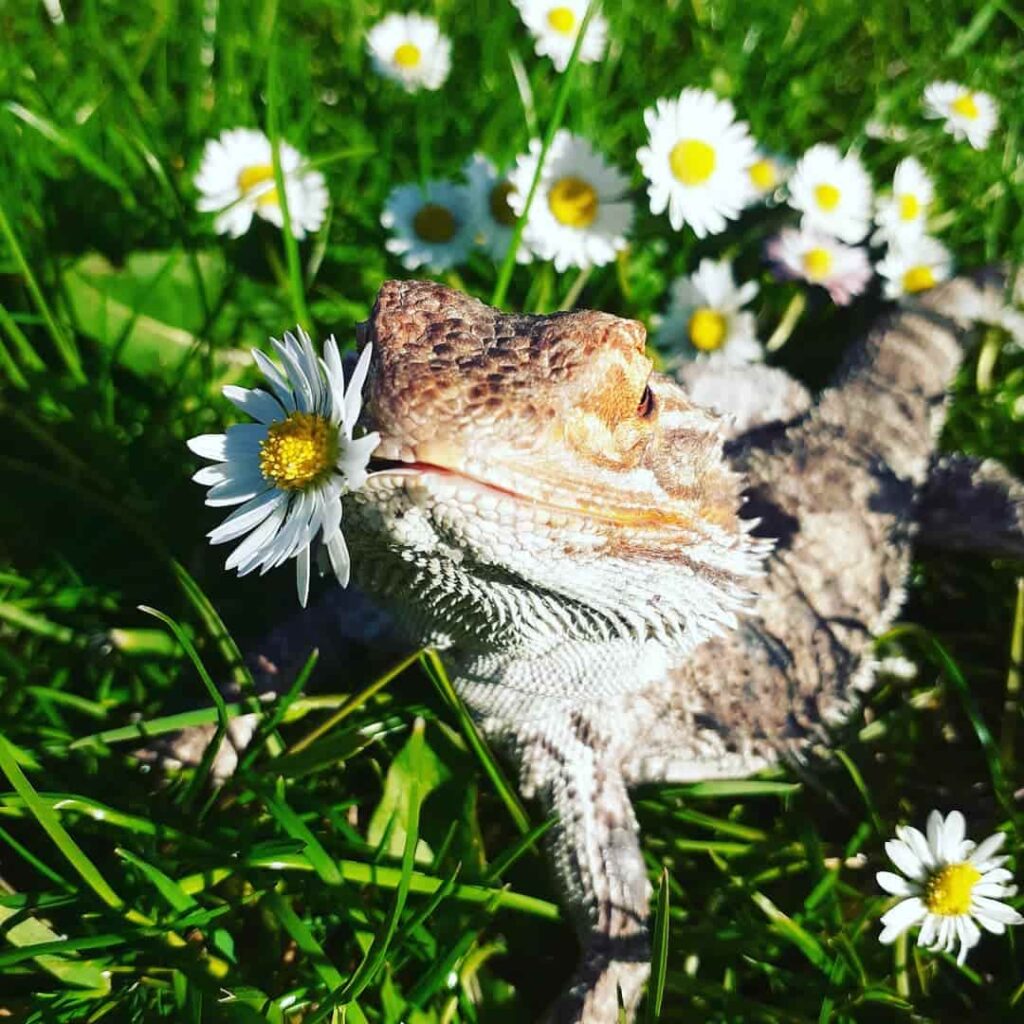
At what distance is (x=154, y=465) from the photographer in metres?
3.34

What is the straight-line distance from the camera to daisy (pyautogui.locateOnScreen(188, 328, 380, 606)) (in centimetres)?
161

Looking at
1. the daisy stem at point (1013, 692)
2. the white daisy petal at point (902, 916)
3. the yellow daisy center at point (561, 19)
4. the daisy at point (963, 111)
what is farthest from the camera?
the daisy at point (963, 111)

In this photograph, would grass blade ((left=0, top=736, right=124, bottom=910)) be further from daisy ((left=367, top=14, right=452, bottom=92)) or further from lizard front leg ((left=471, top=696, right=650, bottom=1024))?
daisy ((left=367, top=14, right=452, bottom=92))

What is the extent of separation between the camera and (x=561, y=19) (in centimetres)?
393

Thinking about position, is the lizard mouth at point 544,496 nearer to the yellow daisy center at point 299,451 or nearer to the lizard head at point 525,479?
the lizard head at point 525,479

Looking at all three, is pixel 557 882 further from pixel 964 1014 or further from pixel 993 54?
pixel 993 54

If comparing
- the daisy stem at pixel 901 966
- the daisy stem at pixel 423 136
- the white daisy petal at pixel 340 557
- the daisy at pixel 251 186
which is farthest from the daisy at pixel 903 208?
the white daisy petal at pixel 340 557

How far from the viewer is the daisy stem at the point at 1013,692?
317cm

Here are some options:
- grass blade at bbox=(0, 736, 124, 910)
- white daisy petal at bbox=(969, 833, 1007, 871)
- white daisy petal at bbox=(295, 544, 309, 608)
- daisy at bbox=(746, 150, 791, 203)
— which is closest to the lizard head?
white daisy petal at bbox=(295, 544, 309, 608)

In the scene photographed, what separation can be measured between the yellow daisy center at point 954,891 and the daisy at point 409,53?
3807 millimetres

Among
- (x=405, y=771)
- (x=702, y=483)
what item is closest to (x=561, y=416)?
(x=702, y=483)

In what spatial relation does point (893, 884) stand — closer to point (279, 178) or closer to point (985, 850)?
point (985, 850)

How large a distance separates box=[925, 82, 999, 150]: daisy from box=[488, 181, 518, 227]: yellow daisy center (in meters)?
2.53

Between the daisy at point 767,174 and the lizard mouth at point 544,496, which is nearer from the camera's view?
the lizard mouth at point 544,496
